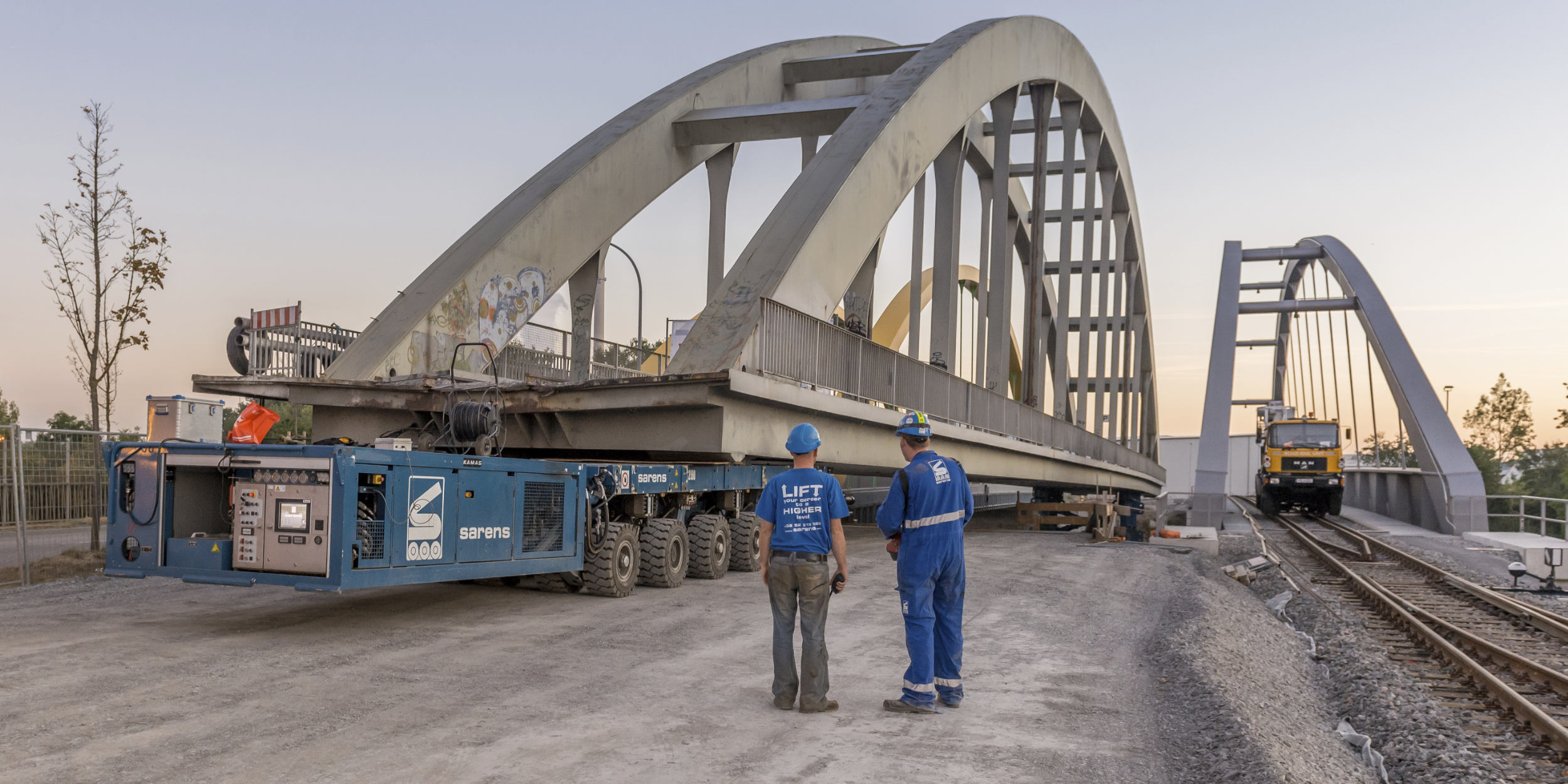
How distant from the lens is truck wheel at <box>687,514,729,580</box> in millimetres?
13062

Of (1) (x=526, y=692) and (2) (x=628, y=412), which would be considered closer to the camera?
(1) (x=526, y=692)

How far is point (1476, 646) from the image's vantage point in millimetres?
12023

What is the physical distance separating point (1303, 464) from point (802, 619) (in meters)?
36.9

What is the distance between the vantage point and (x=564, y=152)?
60.2ft

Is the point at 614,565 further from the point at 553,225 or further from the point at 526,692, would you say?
the point at 553,225

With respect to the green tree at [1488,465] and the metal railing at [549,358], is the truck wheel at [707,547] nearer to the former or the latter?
the metal railing at [549,358]

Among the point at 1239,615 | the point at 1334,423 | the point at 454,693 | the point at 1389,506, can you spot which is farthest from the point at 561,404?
the point at 1389,506

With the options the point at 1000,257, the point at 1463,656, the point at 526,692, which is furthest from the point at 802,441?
the point at 1000,257

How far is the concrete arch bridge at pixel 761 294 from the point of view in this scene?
41.4ft

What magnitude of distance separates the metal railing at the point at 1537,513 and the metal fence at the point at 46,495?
78.1ft

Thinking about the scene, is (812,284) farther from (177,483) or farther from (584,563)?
(177,483)

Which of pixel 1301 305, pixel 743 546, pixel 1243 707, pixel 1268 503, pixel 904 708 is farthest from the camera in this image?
pixel 1301 305

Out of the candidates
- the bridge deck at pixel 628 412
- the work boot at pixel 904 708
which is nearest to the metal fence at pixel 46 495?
the bridge deck at pixel 628 412

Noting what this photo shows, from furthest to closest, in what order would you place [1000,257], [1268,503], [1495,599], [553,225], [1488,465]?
[1488,465] < [1268,503] < [1000,257] < [553,225] < [1495,599]
